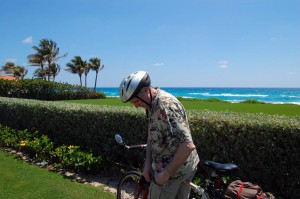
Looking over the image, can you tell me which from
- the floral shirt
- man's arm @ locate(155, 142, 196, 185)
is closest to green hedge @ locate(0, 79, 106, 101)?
the floral shirt

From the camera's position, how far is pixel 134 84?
2.90m

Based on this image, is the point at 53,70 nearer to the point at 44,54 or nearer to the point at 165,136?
the point at 44,54

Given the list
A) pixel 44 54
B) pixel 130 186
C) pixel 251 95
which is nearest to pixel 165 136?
pixel 130 186

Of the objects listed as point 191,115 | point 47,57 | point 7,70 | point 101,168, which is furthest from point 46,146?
point 7,70

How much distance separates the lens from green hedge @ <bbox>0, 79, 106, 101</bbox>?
34000 millimetres

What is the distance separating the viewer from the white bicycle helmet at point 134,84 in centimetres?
290

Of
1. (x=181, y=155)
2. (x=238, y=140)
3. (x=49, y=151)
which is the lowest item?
(x=49, y=151)

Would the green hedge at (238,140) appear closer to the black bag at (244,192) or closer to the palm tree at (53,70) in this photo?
the black bag at (244,192)

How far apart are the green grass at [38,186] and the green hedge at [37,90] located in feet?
95.3

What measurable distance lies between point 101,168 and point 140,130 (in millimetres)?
1515

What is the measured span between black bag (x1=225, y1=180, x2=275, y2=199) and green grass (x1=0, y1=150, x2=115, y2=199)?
3304mm

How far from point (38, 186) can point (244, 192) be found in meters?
4.73

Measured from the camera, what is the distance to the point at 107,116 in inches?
294

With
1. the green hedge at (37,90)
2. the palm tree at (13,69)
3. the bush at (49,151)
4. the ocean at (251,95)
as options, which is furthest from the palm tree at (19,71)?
the bush at (49,151)
